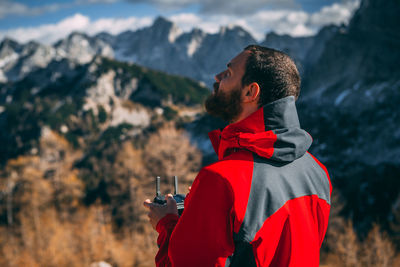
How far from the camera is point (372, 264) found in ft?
63.5

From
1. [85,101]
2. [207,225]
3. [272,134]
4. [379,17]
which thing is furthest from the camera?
[85,101]

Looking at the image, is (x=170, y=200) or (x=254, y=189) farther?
(x=170, y=200)

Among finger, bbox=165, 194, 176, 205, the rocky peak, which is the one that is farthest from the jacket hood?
the rocky peak

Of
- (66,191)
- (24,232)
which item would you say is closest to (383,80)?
(66,191)

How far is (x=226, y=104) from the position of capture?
1.94 meters

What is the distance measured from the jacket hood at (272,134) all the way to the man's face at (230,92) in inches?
4.9

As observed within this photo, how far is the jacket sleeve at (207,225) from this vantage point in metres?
1.57

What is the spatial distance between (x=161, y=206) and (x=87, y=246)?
24619mm

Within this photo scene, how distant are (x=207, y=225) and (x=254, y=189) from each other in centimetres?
29

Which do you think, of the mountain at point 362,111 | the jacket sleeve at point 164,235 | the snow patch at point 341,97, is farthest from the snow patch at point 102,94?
the jacket sleeve at point 164,235

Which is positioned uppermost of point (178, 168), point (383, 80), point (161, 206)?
point (383, 80)

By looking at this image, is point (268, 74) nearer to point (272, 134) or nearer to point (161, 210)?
point (272, 134)

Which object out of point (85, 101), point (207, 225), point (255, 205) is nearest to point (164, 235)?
point (207, 225)

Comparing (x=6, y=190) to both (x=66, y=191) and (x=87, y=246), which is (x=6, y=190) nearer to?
(x=66, y=191)
